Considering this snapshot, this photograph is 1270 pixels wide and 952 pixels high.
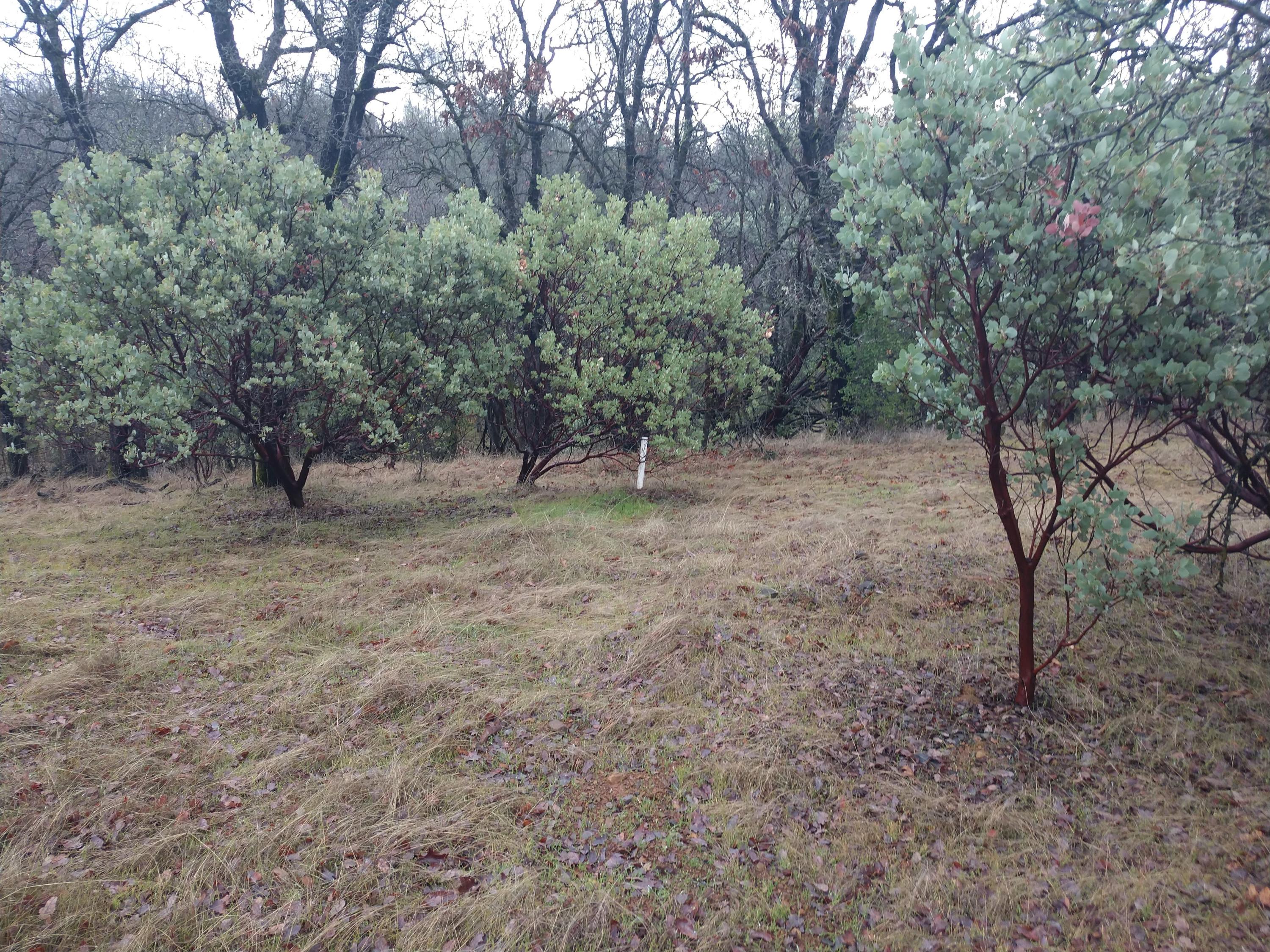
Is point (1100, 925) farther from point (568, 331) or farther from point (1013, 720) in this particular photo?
point (568, 331)

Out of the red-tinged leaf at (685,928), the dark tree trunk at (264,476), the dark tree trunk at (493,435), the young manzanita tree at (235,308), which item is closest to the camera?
the red-tinged leaf at (685,928)

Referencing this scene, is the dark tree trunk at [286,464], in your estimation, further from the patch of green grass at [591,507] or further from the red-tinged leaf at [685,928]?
the red-tinged leaf at [685,928]

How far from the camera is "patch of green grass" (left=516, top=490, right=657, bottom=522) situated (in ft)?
31.2

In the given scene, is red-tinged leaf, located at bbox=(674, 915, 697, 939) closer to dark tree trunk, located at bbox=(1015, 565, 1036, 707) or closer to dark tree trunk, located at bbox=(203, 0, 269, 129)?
dark tree trunk, located at bbox=(1015, 565, 1036, 707)

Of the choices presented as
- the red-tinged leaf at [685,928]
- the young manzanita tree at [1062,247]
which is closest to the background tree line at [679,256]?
the young manzanita tree at [1062,247]

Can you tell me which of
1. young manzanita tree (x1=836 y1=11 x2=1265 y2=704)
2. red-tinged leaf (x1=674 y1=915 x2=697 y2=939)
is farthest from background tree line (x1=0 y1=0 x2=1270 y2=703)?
red-tinged leaf (x1=674 y1=915 x2=697 y2=939)

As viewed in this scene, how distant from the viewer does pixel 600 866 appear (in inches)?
143

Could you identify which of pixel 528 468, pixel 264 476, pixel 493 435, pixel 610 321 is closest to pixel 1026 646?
pixel 610 321

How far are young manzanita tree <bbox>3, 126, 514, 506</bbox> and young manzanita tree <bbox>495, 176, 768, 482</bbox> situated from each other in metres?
1.01

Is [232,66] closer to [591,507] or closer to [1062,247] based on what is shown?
[591,507]

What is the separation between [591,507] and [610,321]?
2.46 meters

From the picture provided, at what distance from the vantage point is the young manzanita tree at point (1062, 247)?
332 centimetres

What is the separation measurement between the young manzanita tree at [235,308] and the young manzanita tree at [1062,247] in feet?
20.2

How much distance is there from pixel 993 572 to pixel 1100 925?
11.8ft
